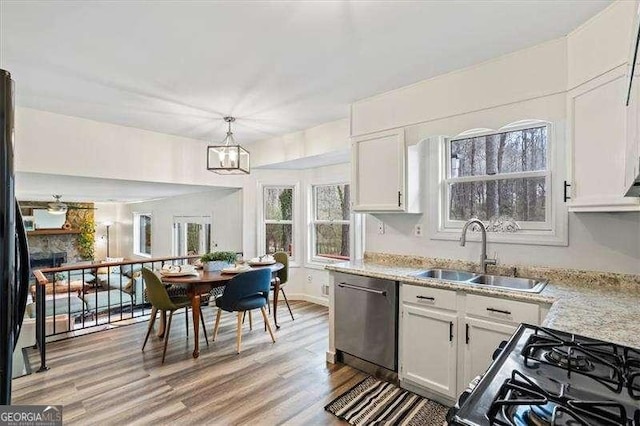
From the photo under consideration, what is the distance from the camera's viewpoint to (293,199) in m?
5.25

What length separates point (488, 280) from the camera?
2.46 meters

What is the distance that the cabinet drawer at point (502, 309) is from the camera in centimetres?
186

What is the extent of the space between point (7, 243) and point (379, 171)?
255cm

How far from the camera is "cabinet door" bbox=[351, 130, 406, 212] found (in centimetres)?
287

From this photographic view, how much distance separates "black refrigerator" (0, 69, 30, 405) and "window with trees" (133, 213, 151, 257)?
8044 millimetres

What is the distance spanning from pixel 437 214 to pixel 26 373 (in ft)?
12.6

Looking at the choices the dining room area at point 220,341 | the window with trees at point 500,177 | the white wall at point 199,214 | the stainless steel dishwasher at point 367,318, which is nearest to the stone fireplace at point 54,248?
the white wall at point 199,214

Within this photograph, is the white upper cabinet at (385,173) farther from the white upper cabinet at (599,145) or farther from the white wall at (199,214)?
the white wall at (199,214)

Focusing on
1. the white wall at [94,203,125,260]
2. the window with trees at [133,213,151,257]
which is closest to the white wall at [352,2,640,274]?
the window with trees at [133,213,151,257]

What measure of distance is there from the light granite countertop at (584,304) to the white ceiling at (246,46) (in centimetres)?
162

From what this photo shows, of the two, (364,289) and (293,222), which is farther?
(293,222)

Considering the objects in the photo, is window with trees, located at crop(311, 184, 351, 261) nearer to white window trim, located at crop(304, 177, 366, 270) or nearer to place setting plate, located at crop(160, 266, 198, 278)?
white window trim, located at crop(304, 177, 366, 270)

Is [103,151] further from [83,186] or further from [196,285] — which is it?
[196,285]

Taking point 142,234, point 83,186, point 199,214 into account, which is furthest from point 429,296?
point 142,234
